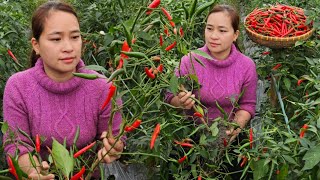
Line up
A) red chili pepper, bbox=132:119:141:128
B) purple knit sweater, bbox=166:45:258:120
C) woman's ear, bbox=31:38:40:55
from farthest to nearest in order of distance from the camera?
1. purple knit sweater, bbox=166:45:258:120
2. woman's ear, bbox=31:38:40:55
3. red chili pepper, bbox=132:119:141:128

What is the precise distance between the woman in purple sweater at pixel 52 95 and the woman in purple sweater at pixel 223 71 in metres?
0.75

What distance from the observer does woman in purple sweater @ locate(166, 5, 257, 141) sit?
2.92m

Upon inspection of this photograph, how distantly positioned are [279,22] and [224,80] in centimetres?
61

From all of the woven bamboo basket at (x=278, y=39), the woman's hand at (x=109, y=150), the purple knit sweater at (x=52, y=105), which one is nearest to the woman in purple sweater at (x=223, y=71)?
the woven bamboo basket at (x=278, y=39)

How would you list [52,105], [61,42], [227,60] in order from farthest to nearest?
1. [227,60]
2. [52,105]
3. [61,42]

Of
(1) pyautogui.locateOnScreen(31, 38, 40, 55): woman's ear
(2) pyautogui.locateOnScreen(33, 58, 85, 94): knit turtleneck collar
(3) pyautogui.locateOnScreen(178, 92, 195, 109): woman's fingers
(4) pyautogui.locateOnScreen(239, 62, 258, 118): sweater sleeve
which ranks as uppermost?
(1) pyautogui.locateOnScreen(31, 38, 40, 55): woman's ear

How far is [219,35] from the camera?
2.95m

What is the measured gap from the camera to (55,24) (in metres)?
2.16

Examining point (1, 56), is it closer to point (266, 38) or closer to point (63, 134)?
point (63, 134)

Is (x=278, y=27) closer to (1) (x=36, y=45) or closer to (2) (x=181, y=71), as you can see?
(2) (x=181, y=71)

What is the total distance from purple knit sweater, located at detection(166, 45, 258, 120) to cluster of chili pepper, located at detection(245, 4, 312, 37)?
0.28 metres

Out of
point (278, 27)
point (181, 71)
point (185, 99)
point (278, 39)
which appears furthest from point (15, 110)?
point (278, 27)

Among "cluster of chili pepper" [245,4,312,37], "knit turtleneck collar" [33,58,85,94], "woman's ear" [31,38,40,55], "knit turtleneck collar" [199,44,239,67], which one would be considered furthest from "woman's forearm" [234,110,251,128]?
"woman's ear" [31,38,40,55]

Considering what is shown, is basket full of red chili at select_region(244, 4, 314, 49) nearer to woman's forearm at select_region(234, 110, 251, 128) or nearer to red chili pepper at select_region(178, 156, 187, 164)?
woman's forearm at select_region(234, 110, 251, 128)
